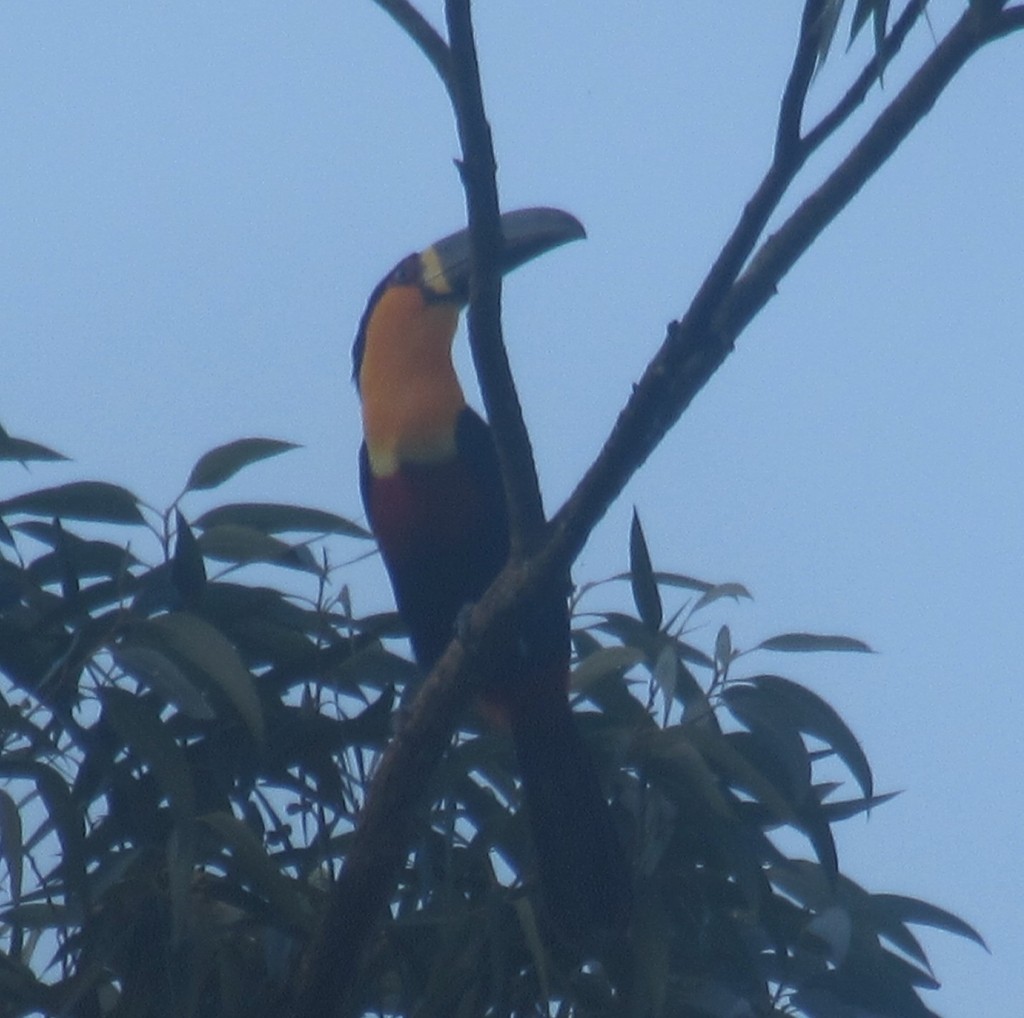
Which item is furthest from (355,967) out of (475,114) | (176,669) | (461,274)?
(461,274)

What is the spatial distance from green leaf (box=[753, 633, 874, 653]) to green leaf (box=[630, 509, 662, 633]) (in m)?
0.14

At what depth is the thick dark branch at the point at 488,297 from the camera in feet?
5.70

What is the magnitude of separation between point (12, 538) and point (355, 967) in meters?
0.69

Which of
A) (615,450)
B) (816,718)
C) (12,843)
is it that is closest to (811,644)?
(816,718)

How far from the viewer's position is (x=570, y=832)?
229 cm

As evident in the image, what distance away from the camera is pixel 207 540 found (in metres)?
2.24

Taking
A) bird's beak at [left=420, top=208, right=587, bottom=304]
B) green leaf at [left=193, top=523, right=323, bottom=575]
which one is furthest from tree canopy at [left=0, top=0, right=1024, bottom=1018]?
bird's beak at [left=420, top=208, right=587, bottom=304]

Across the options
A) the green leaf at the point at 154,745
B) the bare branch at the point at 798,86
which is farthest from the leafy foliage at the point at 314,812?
the bare branch at the point at 798,86

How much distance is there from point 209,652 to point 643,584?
58cm

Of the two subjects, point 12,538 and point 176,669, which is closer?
point 176,669

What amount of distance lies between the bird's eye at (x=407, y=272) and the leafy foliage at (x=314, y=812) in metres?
1.35

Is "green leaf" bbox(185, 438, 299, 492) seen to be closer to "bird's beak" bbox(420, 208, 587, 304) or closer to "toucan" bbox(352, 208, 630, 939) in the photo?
"toucan" bbox(352, 208, 630, 939)

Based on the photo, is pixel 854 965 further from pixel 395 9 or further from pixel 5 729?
pixel 395 9

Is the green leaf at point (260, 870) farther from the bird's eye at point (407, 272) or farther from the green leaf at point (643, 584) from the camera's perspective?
the bird's eye at point (407, 272)
